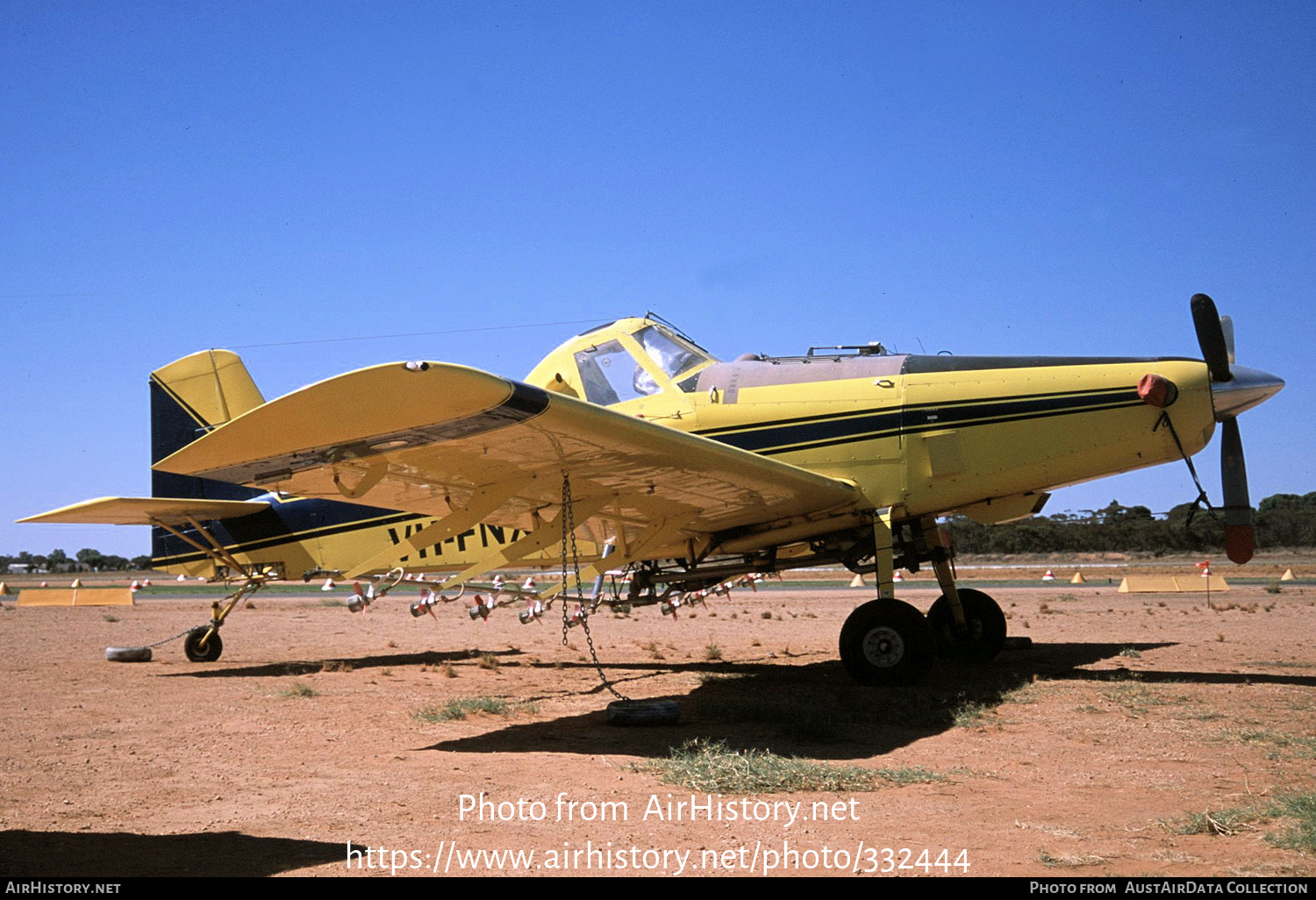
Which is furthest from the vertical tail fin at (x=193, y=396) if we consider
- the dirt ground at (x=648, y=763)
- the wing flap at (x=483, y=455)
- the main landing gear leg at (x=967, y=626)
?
the main landing gear leg at (x=967, y=626)

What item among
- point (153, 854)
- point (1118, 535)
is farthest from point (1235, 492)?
point (1118, 535)

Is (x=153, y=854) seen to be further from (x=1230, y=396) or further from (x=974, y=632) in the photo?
(x=974, y=632)

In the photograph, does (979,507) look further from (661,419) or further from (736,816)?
(736,816)

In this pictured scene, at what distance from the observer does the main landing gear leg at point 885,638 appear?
8.70 metres

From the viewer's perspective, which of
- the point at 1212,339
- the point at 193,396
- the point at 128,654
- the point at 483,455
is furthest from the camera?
the point at 193,396

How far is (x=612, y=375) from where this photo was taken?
10055 millimetres

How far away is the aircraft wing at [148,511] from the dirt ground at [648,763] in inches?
72.4

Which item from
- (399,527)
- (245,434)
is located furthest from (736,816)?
(399,527)

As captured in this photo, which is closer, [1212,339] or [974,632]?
[1212,339]

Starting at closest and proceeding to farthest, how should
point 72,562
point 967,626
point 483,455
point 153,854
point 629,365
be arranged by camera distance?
point 153,854 < point 483,455 < point 629,365 < point 967,626 < point 72,562

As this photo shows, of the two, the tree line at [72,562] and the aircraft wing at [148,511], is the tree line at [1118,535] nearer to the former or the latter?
the aircraft wing at [148,511]

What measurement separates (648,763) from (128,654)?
32.3 feet

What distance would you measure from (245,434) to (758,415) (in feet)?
16.3
